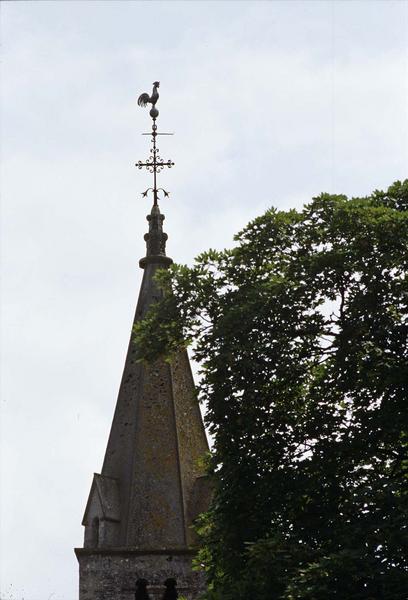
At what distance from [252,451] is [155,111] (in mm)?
12020

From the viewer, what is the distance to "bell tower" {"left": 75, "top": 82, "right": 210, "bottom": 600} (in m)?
26.4

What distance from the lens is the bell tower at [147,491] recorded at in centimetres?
A: 2639

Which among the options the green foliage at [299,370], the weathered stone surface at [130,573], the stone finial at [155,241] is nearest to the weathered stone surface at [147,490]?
the weathered stone surface at [130,573]

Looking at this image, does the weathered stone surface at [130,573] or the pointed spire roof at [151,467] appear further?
the pointed spire roof at [151,467]

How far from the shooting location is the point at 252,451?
2170 centimetres

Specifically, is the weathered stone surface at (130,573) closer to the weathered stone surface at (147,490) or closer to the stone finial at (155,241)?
the weathered stone surface at (147,490)

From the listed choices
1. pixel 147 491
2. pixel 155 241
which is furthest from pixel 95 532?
pixel 155 241

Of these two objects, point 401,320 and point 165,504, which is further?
point 165,504

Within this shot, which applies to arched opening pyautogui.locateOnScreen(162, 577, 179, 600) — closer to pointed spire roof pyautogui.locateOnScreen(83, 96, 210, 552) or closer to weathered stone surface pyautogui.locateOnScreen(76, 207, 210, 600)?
weathered stone surface pyautogui.locateOnScreen(76, 207, 210, 600)

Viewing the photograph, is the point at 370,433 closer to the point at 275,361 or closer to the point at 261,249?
the point at 275,361

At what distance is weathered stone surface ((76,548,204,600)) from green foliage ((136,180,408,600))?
3860 mm

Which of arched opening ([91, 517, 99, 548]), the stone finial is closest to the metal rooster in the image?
the stone finial

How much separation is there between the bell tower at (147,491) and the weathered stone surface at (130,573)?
0.06 feet

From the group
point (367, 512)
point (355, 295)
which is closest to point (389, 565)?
point (367, 512)
